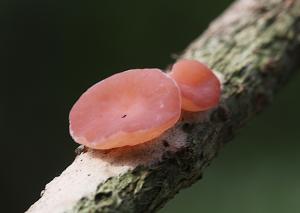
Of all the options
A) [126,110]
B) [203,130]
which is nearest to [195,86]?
[203,130]

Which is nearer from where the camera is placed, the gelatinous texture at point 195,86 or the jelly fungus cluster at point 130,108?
the jelly fungus cluster at point 130,108

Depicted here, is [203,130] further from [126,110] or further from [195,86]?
[126,110]

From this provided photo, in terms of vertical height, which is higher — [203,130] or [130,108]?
[130,108]

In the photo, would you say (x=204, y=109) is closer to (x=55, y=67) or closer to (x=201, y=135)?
(x=201, y=135)

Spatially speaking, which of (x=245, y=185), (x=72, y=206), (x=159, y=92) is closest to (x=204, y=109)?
(x=159, y=92)

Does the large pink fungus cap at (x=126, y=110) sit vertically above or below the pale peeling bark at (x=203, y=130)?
above

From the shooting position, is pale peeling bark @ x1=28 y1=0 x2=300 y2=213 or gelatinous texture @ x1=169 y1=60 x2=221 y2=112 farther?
gelatinous texture @ x1=169 y1=60 x2=221 y2=112
